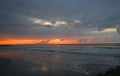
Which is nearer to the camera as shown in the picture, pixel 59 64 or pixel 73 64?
pixel 59 64

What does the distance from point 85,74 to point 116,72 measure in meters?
2.90

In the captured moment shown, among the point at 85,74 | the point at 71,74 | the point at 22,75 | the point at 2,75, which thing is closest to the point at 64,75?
the point at 71,74

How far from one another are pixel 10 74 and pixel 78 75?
5079 millimetres

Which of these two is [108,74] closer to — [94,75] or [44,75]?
[94,75]

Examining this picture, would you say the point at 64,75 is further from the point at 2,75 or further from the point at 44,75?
the point at 2,75

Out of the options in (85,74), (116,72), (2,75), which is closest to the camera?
(116,72)

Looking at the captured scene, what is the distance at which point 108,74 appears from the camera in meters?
Result: 13.4

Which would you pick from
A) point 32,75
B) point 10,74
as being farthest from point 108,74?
point 10,74

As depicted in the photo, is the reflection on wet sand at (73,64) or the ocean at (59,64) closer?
the ocean at (59,64)

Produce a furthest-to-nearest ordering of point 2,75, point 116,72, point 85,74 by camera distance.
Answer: point 85,74, point 2,75, point 116,72

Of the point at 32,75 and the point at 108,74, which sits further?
the point at 32,75

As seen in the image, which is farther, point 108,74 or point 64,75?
point 64,75

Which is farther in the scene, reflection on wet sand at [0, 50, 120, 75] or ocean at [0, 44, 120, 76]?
reflection on wet sand at [0, 50, 120, 75]

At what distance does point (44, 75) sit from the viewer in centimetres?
1496
